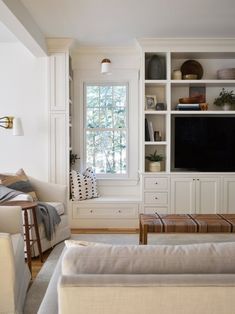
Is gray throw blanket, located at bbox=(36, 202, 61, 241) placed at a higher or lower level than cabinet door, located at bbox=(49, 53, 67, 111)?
lower

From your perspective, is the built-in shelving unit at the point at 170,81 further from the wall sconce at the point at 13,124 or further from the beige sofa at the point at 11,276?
the beige sofa at the point at 11,276

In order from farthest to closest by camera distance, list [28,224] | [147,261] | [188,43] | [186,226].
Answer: [188,43], [186,226], [28,224], [147,261]

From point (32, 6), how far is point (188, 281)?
304 cm

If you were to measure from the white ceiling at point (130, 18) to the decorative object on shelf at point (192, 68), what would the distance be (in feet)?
1.56

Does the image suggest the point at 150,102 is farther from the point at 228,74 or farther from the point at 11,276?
the point at 11,276

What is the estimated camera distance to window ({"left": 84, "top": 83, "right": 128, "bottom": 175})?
5047 mm

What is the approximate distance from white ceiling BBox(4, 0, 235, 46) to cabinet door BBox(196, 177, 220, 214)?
74.9 inches

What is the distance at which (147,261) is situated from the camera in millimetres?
1312

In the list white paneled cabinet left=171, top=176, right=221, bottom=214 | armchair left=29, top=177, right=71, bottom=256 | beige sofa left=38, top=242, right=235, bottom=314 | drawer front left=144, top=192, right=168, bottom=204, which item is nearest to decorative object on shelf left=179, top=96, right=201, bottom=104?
white paneled cabinet left=171, top=176, right=221, bottom=214

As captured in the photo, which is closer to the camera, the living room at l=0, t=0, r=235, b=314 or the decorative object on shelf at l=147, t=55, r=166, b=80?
the living room at l=0, t=0, r=235, b=314

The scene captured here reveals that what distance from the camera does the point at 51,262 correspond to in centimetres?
336

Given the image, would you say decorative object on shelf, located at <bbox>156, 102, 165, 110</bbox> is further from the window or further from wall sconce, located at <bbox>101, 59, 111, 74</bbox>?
wall sconce, located at <bbox>101, 59, 111, 74</bbox>

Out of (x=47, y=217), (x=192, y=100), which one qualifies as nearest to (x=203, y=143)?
(x=192, y=100)

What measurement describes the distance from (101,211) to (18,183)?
1219mm
